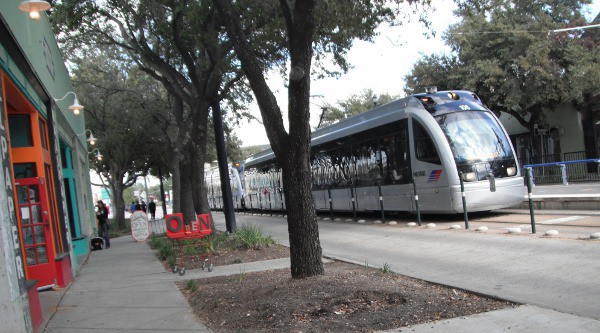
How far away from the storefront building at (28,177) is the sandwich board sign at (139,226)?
6.16 m

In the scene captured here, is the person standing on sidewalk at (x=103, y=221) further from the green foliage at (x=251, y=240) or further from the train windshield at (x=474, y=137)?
the train windshield at (x=474, y=137)

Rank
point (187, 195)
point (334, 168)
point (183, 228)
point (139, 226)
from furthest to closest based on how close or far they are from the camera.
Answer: point (334, 168), point (139, 226), point (187, 195), point (183, 228)

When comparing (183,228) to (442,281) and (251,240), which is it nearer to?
(251,240)

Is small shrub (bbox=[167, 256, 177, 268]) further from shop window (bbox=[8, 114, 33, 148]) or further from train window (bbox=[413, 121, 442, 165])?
train window (bbox=[413, 121, 442, 165])

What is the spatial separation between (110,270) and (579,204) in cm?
1224

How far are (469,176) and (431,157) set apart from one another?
1.16 meters

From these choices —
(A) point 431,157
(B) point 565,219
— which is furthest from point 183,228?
(B) point 565,219

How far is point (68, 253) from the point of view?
10.1m

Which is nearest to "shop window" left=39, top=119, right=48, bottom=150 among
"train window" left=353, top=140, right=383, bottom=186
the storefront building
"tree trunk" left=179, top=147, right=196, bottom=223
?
the storefront building

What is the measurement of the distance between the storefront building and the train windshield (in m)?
9.64

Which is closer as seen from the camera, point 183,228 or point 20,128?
point 20,128

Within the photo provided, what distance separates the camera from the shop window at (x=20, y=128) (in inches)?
360

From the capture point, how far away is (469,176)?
13.4 m

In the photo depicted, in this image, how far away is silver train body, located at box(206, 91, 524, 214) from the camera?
13477mm
